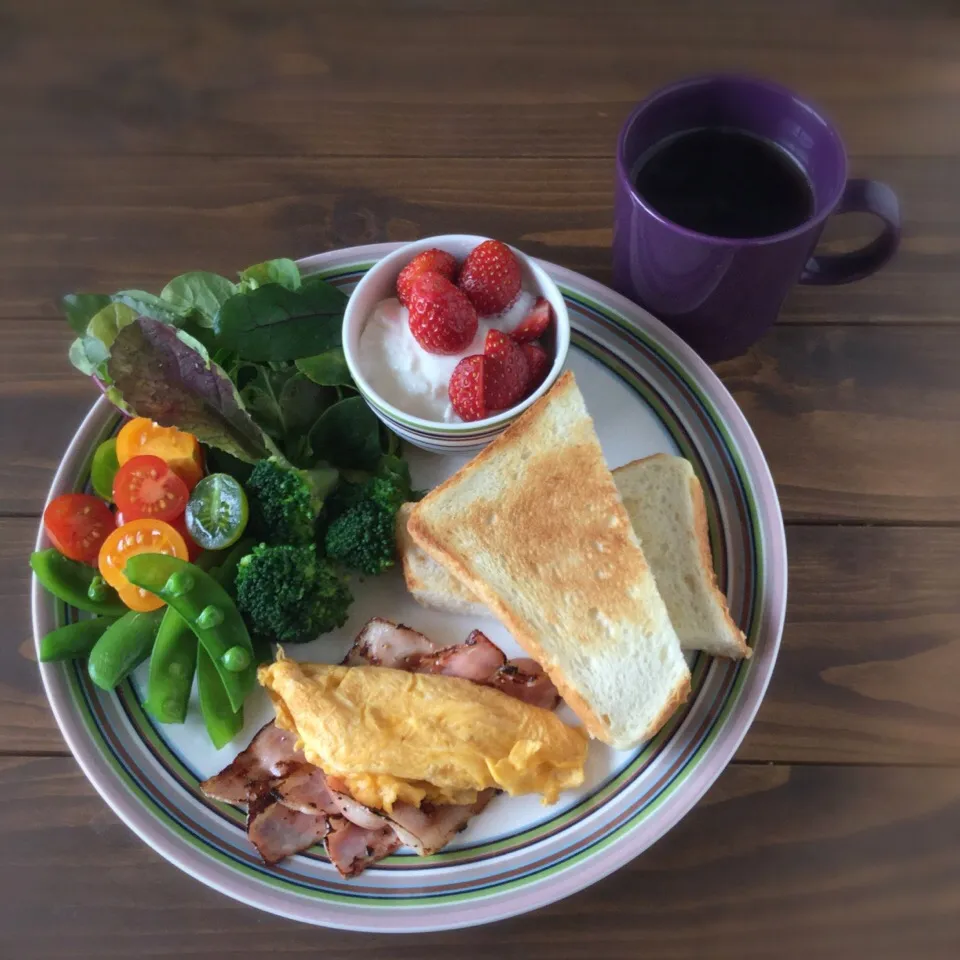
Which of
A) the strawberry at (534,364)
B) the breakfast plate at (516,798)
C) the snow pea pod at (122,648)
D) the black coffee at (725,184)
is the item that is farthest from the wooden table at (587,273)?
the strawberry at (534,364)

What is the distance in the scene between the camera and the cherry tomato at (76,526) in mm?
1870

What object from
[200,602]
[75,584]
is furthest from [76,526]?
[200,602]

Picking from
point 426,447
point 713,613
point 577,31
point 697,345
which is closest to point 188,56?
point 577,31

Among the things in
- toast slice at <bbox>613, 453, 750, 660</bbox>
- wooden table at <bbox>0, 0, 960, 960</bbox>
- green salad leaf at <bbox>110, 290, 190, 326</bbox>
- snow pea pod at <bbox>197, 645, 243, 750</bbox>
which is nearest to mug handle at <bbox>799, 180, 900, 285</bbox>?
wooden table at <bbox>0, 0, 960, 960</bbox>

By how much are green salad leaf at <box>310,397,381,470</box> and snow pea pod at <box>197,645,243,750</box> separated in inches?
20.3

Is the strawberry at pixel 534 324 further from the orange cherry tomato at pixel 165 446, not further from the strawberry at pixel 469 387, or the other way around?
the orange cherry tomato at pixel 165 446

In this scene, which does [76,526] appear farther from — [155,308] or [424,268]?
[424,268]

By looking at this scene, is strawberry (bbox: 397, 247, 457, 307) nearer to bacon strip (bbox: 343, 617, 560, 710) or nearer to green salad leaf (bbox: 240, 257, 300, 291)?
green salad leaf (bbox: 240, 257, 300, 291)

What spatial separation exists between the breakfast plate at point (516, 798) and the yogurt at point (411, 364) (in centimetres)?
23

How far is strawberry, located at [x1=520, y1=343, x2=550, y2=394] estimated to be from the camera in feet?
6.03

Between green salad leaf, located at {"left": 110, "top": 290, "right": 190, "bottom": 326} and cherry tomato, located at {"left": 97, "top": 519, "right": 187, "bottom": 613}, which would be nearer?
cherry tomato, located at {"left": 97, "top": 519, "right": 187, "bottom": 613}

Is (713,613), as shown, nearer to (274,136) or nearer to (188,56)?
(274,136)

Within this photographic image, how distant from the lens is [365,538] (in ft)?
5.96

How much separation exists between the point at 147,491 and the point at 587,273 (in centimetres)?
123
